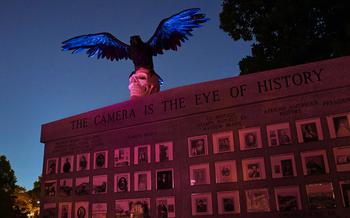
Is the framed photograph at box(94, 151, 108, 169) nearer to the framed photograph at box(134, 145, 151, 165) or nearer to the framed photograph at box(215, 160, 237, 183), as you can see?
the framed photograph at box(134, 145, 151, 165)

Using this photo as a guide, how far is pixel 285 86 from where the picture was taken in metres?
4.57

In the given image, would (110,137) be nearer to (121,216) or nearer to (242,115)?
(121,216)

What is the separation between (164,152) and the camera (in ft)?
17.1

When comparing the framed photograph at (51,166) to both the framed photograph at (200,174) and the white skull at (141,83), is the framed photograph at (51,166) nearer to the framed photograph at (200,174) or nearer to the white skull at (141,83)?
the white skull at (141,83)

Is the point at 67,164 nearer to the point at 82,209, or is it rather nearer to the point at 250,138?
the point at 82,209

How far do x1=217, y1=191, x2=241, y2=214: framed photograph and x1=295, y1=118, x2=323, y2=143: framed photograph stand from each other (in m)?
1.09

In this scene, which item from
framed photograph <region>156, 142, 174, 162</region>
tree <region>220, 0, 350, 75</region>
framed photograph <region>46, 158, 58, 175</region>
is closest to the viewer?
framed photograph <region>156, 142, 174, 162</region>

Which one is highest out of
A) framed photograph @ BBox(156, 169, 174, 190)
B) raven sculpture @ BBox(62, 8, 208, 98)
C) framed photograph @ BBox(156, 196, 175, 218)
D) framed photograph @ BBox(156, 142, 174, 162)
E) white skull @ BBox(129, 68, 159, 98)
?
raven sculpture @ BBox(62, 8, 208, 98)

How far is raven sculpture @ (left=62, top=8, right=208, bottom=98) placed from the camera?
6.70 m

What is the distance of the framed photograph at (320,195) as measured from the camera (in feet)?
13.0

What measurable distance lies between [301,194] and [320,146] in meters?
0.62

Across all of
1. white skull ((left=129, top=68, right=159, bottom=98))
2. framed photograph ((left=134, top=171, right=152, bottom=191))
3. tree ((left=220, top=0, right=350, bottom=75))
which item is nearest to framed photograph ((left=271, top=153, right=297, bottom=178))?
framed photograph ((left=134, top=171, right=152, bottom=191))

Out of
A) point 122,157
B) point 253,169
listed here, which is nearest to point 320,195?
point 253,169

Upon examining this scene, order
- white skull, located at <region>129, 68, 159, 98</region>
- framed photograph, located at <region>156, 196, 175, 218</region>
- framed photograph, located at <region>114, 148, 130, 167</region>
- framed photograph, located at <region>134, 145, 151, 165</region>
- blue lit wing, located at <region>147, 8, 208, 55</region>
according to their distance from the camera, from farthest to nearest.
A: 1. blue lit wing, located at <region>147, 8, 208, 55</region>
2. white skull, located at <region>129, 68, 159, 98</region>
3. framed photograph, located at <region>114, 148, 130, 167</region>
4. framed photograph, located at <region>134, 145, 151, 165</region>
5. framed photograph, located at <region>156, 196, 175, 218</region>
